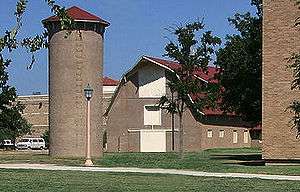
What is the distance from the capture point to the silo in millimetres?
52562

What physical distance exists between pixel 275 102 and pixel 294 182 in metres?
11.4

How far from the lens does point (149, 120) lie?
76.2 metres

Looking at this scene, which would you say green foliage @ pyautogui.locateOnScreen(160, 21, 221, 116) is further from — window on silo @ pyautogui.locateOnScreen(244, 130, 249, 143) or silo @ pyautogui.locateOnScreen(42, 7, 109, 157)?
window on silo @ pyautogui.locateOnScreen(244, 130, 249, 143)

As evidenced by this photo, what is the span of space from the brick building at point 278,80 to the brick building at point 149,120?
131ft

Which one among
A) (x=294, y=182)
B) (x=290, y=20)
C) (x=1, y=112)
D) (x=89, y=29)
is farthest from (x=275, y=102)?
(x=1, y=112)

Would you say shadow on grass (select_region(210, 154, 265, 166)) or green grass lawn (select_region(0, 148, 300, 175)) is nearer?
green grass lawn (select_region(0, 148, 300, 175))

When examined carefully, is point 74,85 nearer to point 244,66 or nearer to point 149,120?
point 244,66

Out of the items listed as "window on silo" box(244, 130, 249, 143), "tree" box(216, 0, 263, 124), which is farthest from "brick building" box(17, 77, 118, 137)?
"tree" box(216, 0, 263, 124)

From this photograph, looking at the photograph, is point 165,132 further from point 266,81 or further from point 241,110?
point 266,81

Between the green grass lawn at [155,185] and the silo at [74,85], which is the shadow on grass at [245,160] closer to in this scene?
the silo at [74,85]

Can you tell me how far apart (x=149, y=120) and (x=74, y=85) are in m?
24.4

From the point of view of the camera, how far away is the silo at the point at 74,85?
172 ft

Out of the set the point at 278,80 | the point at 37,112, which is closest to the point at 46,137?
the point at 37,112

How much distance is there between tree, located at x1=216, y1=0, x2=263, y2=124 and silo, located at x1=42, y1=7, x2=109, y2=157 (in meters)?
9.57
